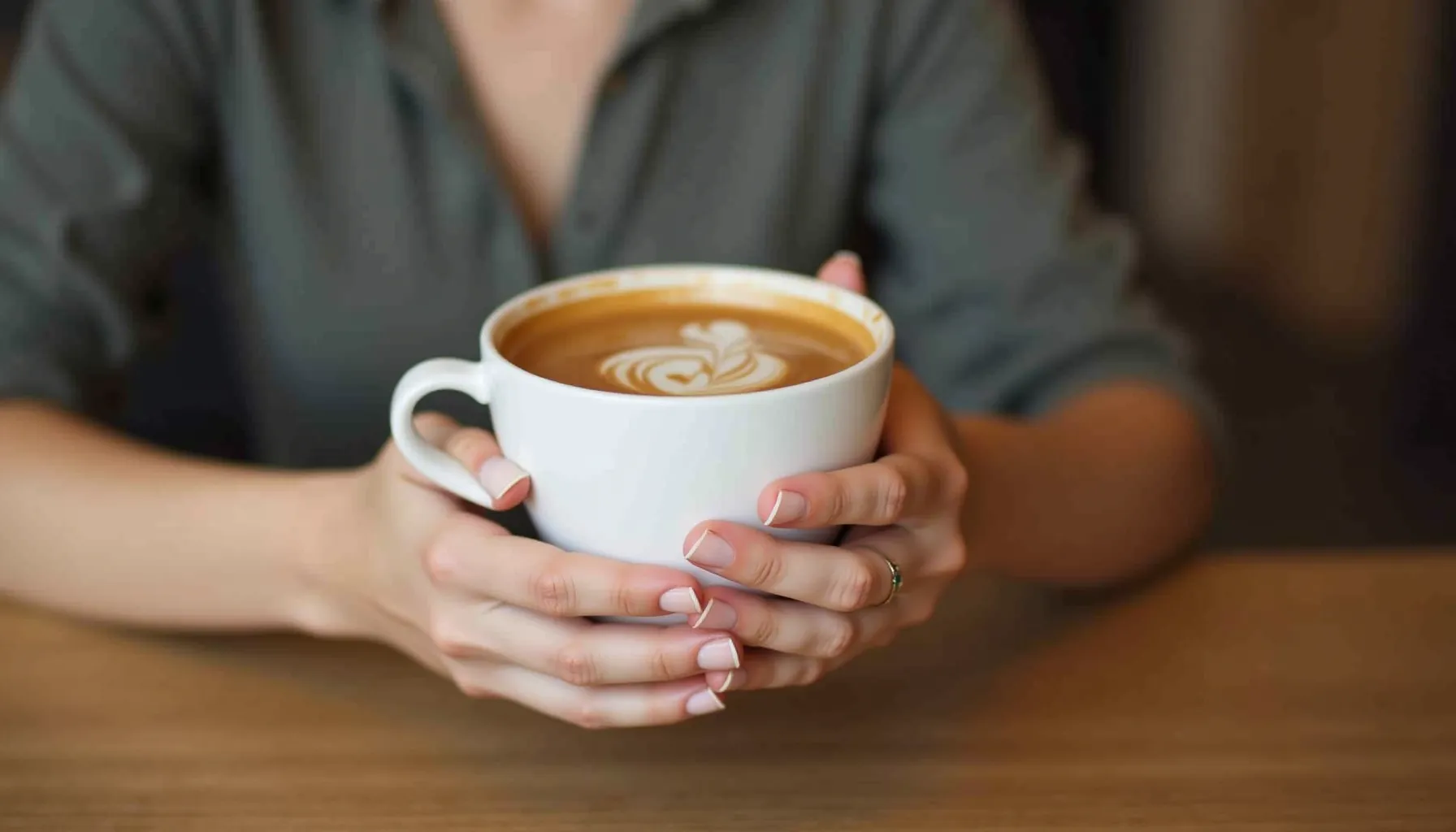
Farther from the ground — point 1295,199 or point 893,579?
point 893,579

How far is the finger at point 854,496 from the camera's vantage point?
0.49 m

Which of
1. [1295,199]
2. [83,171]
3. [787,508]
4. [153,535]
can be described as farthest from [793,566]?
[1295,199]

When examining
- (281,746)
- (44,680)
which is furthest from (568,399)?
(44,680)

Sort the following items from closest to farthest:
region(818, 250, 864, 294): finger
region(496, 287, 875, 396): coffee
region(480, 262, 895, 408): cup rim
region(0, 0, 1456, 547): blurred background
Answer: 1. region(480, 262, 895, 408): cup rim
2. region(496, 287, 875, 396): coffee
3. region(818, 250, 864, 294): finger
4. region(0, 0, 1456, 547): blurred background

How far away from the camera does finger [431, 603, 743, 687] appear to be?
525mm

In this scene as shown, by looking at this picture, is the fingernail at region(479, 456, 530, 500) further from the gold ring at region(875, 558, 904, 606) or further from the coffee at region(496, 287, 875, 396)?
the gold ring at region(875, 558, 904, 606)

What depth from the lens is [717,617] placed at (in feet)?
1.70

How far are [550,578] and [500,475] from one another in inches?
1.9

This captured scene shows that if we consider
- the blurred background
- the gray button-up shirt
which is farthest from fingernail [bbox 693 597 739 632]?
the blurred background

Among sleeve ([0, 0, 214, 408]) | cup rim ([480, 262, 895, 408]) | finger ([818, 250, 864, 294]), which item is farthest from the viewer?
sleeve ([0, 0, 214, 408])

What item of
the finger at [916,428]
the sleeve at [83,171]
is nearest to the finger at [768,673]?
the finger at [916,428]

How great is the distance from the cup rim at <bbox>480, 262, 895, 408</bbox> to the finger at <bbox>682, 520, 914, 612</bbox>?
6 cm

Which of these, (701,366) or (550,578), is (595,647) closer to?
(550,578)

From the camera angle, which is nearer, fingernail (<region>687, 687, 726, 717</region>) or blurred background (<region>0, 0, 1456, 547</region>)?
fingernail (<region>687, 687, 726, 717</region>)
